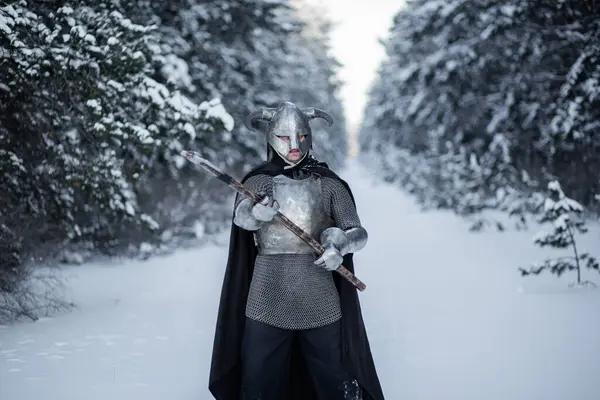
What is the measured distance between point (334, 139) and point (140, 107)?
3678cm

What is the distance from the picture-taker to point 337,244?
2885 mm

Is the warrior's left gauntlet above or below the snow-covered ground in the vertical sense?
above

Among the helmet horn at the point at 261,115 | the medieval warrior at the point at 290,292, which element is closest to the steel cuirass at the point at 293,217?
the medieval warrior at the point at 290,292

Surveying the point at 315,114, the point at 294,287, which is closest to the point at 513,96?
the point at 315,114

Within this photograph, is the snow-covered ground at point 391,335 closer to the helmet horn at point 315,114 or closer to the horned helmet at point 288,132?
the horned helmet at point 288,132

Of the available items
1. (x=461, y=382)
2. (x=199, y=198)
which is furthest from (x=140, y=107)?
(x=199, y=198)

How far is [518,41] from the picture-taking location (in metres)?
11.3

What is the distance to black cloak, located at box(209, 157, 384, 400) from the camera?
314 cm

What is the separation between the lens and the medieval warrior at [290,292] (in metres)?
2.98

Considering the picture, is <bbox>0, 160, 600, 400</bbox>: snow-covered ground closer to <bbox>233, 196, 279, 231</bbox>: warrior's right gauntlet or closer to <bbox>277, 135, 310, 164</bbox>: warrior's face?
<bbox>233, 196, 279, 231</bbox>: warrior's right gauntlet

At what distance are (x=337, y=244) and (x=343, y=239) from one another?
0.05m

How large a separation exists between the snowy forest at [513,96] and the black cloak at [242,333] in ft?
21.2

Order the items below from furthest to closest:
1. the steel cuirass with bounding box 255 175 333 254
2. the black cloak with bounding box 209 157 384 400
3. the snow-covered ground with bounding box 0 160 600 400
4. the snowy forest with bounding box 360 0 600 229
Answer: the snowy forest with bounding box 360 0 600 229
the snow-covered ground with bounding box 0 160 600 400
the black cloak with bounding box 209 157 384 400
the steel cuirass with bounding box 255 175 333 254

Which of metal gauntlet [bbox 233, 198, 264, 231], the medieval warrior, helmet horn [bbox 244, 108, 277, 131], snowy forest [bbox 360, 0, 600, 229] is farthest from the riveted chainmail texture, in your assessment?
snowy forest [bbox 360, 0, 600, 229]
